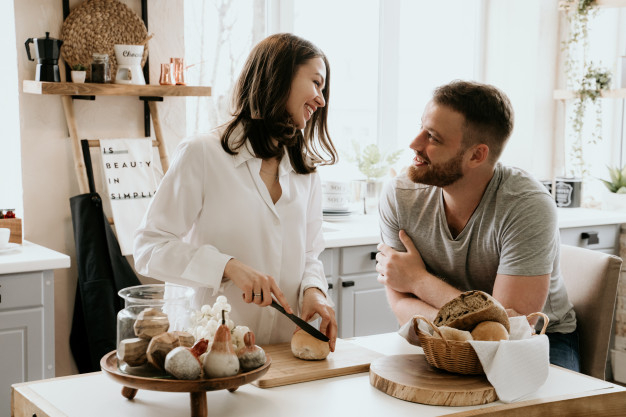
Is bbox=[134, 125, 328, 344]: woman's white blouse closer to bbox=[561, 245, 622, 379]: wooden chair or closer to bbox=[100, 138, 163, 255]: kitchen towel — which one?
bbox=[561, 245, 622, 379]: wooden chair

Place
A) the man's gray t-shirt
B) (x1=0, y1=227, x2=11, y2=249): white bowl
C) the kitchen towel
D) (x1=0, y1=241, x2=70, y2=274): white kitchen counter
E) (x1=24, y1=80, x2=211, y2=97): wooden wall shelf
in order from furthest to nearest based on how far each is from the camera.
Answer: the kitchen towel
(x1=24, y1=80, x2=211, y2=97): wooden wall shelf
(x1=0, y1=227, x2=11, y2=249): white bowl
(x1=0, y1=241, x2=70, y2=274): white kitchen counter
the man's gray t-shirt

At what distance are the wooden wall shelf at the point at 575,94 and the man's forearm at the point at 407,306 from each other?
103 inches

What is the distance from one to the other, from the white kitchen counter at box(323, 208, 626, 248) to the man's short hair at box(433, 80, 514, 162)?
1.08 meters

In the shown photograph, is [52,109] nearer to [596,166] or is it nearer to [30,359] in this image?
[30,359]

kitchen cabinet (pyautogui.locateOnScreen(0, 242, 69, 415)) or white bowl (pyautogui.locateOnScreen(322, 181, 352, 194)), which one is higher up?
white bowl (pyautogui.locateOnScreen(322, 181, 352, 194))

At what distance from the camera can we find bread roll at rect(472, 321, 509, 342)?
1.51 meters

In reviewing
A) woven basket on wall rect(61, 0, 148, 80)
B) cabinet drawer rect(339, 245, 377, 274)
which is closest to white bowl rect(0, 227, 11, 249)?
woven basket on wall rect(61, 0, 148, 80)

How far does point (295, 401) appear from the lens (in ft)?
4.64

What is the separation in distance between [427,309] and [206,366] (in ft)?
2.80

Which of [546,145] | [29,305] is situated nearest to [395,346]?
[29,305]

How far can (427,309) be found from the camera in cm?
198

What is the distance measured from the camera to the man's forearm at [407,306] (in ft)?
6.47

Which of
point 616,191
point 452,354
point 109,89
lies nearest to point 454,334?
point 452,354

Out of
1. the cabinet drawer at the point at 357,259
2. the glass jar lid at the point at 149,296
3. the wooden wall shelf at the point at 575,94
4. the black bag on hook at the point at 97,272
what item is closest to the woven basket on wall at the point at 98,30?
the black bag on hook at the point at 97,272
